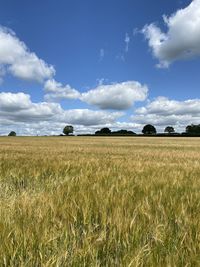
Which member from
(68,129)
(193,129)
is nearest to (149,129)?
(193,129)

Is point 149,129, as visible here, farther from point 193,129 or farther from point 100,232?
point 100,232

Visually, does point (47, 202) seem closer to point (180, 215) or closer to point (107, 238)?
point (107, 238)

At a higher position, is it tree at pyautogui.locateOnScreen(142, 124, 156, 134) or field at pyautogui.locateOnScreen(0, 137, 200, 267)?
tree at pyautogui.locateOnScreen(142, 124, 156, 134)

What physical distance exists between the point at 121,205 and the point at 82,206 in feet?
1.33

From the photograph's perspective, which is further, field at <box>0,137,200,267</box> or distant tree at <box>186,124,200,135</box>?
distant tree at <box>186,124,200,135</box>

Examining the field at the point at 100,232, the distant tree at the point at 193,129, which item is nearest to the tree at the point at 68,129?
the distant tree at the point at 193,129

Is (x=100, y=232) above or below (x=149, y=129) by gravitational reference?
below

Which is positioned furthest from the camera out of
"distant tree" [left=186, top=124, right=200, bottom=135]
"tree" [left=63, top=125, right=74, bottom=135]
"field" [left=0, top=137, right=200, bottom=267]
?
"tree" [left=63, top=125, right=74, bottom=135]

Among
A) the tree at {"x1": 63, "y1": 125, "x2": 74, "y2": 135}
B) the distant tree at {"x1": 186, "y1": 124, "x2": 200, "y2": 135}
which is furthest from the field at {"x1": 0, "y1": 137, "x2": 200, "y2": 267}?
the tree at {"x1": 63, "y1": 125, "x2": 74, "y2": 135}

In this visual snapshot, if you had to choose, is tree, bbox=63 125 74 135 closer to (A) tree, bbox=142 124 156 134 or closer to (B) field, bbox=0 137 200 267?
(A) tree, bbox=142 124 156 134

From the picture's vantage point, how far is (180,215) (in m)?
3.13

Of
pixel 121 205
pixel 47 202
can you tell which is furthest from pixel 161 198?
pixel 47 202

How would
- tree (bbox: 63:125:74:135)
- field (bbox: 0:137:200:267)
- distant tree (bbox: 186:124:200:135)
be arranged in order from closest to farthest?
field (bbox: 0:137:200:267) → distant tree (bbox: 186:124:200:135) → tree (bbox: 63:125:74:135)

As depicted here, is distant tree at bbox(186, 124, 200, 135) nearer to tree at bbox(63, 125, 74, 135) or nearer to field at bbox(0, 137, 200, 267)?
tree at bbox(63, 125, 74, 135)
